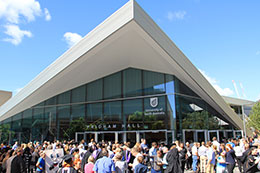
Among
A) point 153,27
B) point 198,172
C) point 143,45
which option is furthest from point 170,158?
point 143,45

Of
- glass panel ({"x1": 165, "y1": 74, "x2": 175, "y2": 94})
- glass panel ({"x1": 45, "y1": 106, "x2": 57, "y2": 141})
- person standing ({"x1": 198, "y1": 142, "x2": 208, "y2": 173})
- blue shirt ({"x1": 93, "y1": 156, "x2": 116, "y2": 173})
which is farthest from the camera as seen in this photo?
glass panel ({"x1": 45, "y1": 106, "x2": 57, "y2": 141})

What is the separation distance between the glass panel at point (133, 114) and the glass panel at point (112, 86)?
124 centimetres

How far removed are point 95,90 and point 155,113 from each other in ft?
18.2

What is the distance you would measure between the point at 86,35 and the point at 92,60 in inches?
95.5

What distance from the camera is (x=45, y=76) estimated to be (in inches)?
596

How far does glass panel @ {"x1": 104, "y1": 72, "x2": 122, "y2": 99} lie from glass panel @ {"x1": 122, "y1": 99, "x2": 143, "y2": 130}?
1.24 m

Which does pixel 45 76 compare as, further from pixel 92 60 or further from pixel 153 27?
pixel 153 27

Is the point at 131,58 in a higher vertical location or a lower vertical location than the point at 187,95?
higher

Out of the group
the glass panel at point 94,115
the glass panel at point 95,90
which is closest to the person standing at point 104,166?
the glass panel at point 94,115

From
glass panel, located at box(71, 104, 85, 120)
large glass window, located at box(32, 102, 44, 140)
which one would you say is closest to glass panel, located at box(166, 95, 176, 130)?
glass panel, located at box(71, 104, 85, 120)

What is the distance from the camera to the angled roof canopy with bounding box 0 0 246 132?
37.3ft

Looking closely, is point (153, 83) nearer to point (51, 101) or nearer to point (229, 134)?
point (229, 134)

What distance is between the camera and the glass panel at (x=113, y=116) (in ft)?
52.3

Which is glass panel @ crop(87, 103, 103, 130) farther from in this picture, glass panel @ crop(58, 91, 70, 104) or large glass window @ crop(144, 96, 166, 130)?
large glass window @ crop(144, 96, 166, 130)
